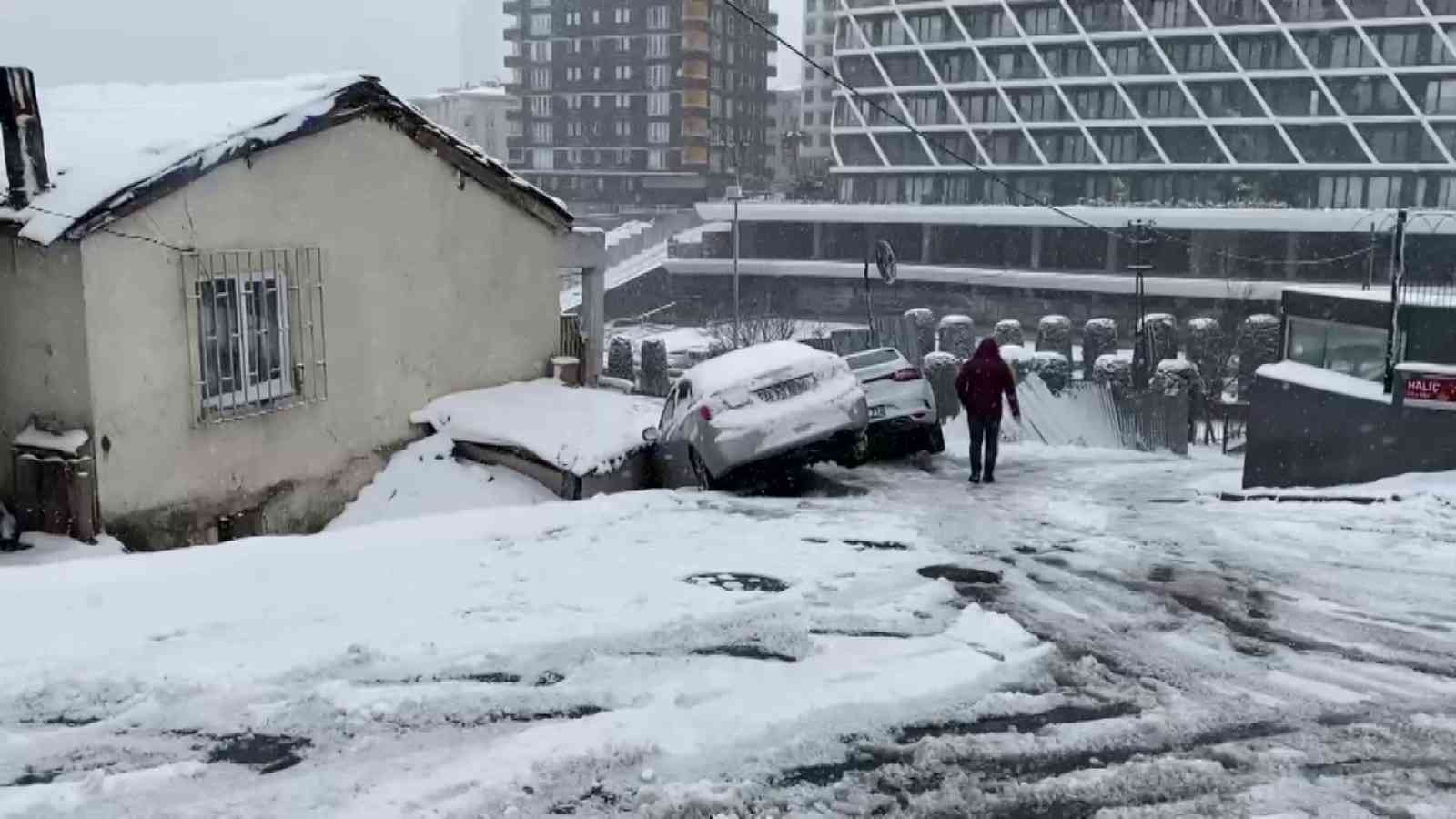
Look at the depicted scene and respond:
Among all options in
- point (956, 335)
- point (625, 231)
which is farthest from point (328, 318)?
point (625, 231)

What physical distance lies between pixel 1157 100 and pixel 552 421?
57846mm

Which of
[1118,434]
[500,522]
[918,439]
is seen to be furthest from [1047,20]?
[500,522]

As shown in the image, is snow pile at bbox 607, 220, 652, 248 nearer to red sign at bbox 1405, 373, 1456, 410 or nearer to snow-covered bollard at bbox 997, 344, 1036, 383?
snow-covered bollard at bbox 997, 344, 1036, 383

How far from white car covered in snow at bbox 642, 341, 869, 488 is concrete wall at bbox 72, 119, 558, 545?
3139mm

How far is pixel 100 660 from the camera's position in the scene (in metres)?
5.32

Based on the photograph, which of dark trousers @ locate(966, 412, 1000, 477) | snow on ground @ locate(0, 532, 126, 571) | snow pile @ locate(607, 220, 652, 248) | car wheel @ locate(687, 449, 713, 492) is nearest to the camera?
snow on ground @ locate(0, 532, 126, 571)

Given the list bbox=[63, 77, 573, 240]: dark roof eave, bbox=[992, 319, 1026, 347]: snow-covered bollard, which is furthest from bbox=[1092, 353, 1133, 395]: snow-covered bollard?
bbox=[63, 77, 573, 240]: dark roof eave

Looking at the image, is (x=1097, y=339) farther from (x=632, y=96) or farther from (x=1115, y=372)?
(x=632, y=96)

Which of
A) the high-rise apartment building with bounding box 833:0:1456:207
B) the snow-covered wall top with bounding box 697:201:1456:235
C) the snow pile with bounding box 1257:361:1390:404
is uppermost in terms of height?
the high-rise apartment building with bounding box 833:0:1456:207

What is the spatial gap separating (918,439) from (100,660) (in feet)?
33.3

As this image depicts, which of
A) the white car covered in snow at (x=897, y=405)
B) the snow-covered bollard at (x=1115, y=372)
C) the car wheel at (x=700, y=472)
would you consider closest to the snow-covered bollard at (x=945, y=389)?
the snow-covered bollard at (x=1115, y=372)

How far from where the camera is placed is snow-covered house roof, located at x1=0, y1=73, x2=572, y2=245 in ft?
29.1

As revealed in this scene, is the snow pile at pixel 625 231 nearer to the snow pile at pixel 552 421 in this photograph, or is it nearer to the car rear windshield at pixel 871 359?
the car rear windshield at pixel 871 359

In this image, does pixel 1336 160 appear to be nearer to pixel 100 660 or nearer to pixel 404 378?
pixel 404 378
